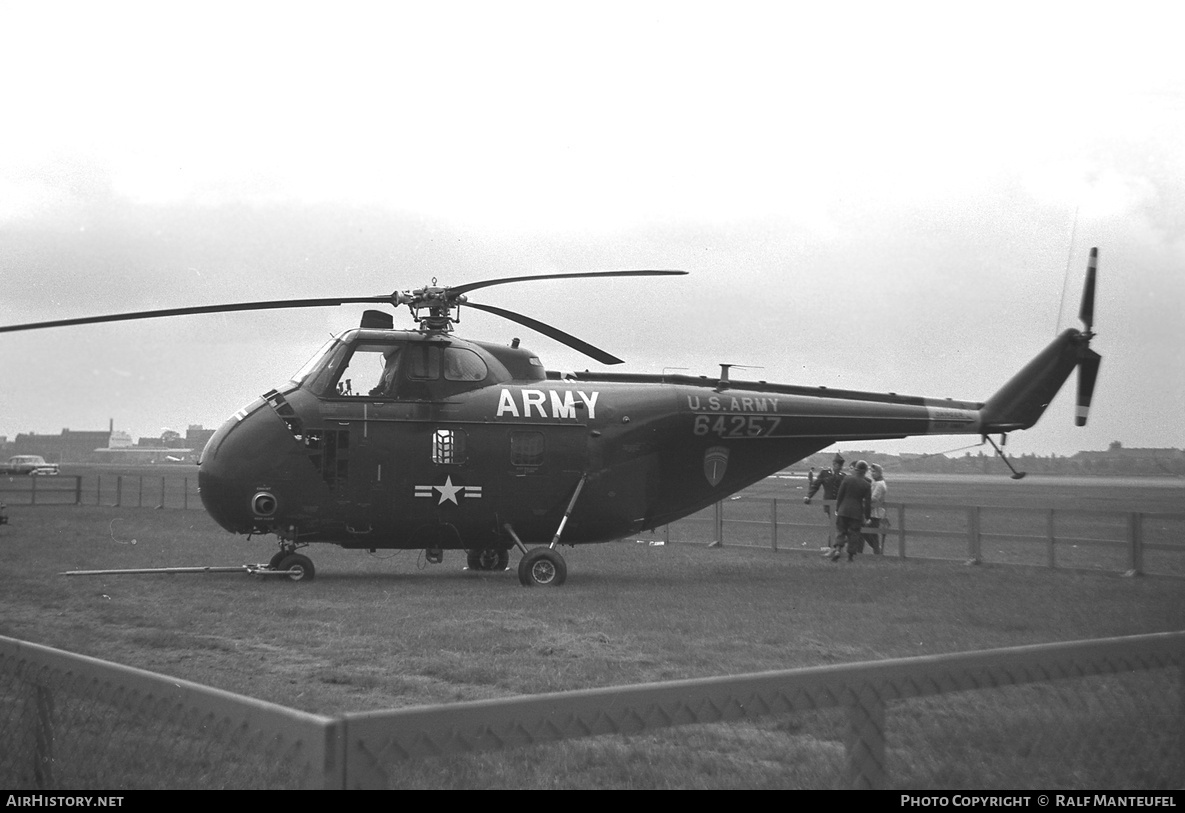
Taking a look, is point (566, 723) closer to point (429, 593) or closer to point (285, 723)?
point (285, 723)

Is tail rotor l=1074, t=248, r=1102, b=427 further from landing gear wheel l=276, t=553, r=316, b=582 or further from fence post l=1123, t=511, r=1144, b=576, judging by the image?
landing gear wheel l=276, t=553, r=316, b=582

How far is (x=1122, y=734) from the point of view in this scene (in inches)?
176

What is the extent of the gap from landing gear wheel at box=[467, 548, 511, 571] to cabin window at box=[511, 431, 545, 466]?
2.40 metres

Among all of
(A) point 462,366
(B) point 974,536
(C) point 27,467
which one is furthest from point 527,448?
(C) point 27,467

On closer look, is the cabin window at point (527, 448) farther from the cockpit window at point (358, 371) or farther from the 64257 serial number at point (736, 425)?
the 64257 serial number at point (736, 425)

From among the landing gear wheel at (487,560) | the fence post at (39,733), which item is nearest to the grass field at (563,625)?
the landing gear wheel at (487,560)

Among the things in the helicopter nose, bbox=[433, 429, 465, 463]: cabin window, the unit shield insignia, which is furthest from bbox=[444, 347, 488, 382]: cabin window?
the unit shield insignia

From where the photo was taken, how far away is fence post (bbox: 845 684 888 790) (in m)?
3.55

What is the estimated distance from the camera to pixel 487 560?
18812mm

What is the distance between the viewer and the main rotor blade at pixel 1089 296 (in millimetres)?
18125

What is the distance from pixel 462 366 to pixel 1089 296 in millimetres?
10540

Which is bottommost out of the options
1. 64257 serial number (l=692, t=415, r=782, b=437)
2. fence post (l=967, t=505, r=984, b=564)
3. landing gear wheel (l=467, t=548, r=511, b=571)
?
landing gear wheel (l=467, t=548, r=511, b=571)
